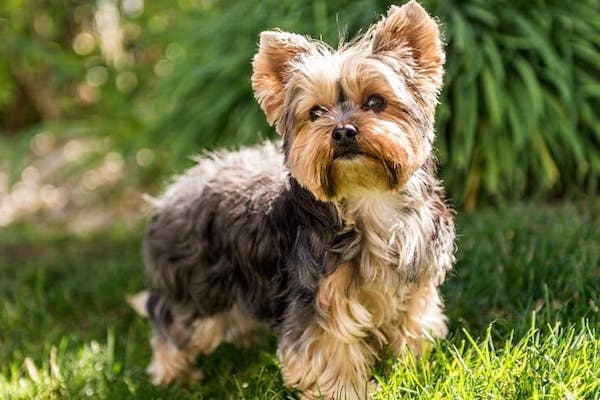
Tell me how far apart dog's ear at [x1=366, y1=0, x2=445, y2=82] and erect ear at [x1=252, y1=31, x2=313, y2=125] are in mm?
298

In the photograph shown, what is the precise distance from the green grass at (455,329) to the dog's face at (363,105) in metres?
0.80

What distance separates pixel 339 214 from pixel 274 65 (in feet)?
2.10

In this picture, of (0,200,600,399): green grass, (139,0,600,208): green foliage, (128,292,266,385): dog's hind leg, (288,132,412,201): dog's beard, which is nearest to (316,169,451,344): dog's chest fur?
(288,132,412,201): dog's beard

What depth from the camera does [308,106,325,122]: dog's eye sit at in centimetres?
306

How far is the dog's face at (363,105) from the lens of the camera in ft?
9.77

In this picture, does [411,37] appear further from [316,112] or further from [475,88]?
[475,88]

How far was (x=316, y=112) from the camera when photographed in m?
3.08

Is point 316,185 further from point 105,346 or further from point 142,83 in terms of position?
point 142,83

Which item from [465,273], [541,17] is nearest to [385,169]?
[465,273]

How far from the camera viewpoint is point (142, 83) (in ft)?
28.5

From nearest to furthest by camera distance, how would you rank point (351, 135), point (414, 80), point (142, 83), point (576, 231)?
point (351, 135) → point (414, 80) → point (576, 231) → point (142, 83)

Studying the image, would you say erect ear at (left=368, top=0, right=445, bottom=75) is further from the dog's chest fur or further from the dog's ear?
the dog's chest fur

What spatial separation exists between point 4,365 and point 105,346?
55cm

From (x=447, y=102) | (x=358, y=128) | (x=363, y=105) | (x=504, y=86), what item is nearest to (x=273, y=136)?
(x=447, y=102)
